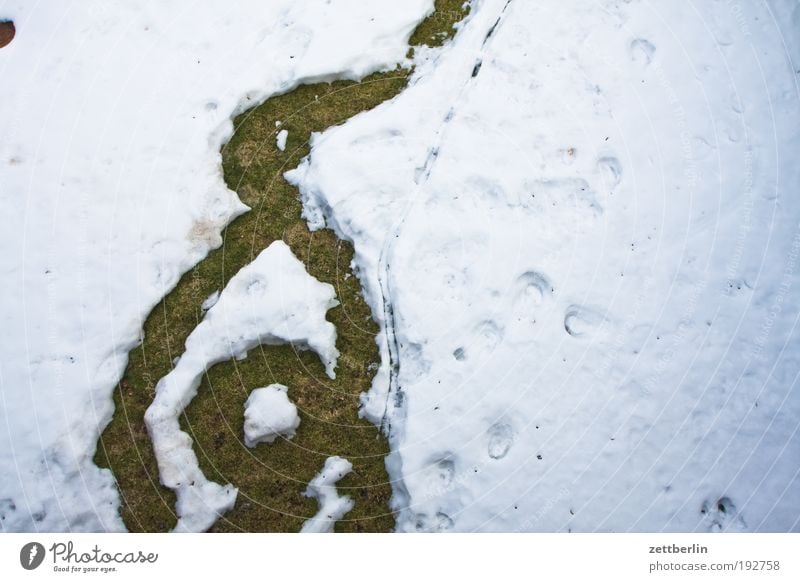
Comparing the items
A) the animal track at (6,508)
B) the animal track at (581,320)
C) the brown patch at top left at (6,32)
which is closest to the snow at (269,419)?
the animal track at (6,508)

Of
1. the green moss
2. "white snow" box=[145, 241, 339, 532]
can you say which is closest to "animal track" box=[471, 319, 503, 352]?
the green moss

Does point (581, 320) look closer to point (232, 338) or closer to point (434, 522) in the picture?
point (434, 522)

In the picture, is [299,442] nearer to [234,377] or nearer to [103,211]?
[234,377]

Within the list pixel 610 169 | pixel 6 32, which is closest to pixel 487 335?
pixel 610 169

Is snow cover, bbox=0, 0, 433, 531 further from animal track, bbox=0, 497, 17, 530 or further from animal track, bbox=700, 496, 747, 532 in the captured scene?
animal track, bbox=700, 496, 747, 532

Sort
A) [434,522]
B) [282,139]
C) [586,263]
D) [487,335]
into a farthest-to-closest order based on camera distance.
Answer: [282,139] → [586,263] → [487,335] → [434,522]

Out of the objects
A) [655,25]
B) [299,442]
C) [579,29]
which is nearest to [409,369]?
[299,442]

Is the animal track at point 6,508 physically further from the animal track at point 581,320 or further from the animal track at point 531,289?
the animal track at point 581,320
